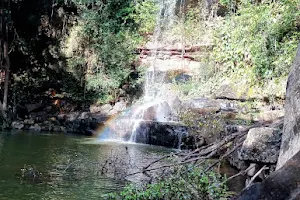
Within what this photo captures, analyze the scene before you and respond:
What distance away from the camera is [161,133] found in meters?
13.2

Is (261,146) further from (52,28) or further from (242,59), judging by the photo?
(52,28)

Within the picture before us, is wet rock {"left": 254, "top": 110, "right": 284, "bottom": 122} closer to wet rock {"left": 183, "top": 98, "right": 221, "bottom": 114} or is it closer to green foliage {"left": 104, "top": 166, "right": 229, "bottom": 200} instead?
wet rock {"left": 183, "top": 98, "right": 221, "bottom": 114}

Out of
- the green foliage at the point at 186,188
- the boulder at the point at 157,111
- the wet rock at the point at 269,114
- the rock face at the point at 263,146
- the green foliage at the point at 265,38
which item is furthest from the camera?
the boulder at the point at 157,111

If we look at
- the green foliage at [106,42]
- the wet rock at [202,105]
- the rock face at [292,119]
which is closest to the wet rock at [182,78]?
the green foliage at [106,42]

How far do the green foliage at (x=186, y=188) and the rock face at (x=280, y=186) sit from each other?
2316 mm

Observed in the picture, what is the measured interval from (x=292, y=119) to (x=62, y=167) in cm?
676

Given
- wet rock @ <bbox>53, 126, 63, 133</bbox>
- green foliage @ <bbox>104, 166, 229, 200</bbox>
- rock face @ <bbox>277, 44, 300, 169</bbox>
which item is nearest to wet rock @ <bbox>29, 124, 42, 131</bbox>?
wet rock @ <bbox>53, 126, 63, 133</bbox>

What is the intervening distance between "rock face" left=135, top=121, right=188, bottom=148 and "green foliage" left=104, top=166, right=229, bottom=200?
26.5 feet

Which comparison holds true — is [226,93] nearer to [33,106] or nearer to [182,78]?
[182,78]

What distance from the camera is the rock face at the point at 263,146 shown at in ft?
9.98

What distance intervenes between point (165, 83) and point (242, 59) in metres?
4.40

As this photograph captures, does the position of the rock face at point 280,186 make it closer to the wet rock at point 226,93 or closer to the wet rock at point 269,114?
the wet rock at point 269,114

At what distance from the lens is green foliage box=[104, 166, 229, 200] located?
4.04 meters

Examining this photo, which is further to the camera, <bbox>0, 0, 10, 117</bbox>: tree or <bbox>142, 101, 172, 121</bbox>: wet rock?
<bbox>0, 0, 10, 117</bbox>: tree
